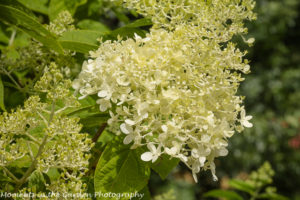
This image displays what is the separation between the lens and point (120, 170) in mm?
1045

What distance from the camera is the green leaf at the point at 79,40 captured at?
1.14 metres

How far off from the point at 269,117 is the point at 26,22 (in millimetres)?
6449

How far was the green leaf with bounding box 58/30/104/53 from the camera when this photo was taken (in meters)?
1.14

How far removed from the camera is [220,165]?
730 centimetres

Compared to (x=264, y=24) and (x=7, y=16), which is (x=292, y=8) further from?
(x=7, y=16)

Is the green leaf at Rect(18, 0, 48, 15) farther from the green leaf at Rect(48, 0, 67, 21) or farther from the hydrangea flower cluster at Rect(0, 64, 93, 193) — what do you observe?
the hydrangea flower cluster at Rect(0, 64, 93, 193)

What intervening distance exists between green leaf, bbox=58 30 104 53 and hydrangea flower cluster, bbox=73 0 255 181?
12 centimetres

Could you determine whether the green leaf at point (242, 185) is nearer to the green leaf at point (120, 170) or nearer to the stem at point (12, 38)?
the green leaf at point (120, 170)

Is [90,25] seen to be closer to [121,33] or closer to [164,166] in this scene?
[121,33]

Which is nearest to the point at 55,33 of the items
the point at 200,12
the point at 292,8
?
the point at 200,12

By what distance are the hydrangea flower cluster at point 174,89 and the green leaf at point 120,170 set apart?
0.10 m

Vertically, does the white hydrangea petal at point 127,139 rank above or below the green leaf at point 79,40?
below

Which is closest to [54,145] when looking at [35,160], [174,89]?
[35,160]

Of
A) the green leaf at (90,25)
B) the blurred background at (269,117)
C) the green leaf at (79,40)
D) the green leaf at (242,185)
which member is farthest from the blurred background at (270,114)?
the green leaf at (79,40)
